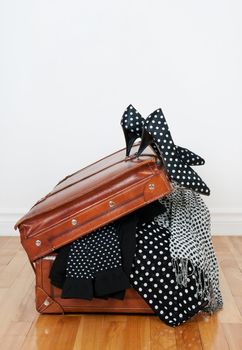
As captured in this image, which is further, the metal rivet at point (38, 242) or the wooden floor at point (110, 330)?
the metal rivet at point (38, 242)

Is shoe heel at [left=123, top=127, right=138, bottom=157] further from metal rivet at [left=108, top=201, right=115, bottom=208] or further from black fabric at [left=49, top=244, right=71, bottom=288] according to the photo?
black fabric at [left=49, top=244, right=71, bottom=288]

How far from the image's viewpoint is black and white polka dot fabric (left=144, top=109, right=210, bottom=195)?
1595mm

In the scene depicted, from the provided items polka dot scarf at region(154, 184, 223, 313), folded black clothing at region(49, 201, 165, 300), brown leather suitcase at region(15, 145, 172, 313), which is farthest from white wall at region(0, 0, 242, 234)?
folded black clothing at region(49, 201, 165, 300)

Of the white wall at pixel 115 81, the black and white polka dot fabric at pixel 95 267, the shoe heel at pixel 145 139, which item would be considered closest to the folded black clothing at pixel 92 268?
the black and white polka dot fabric at pixel 95 267

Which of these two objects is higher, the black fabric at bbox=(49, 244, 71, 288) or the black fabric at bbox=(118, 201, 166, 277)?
the black fabric at bbox=(118, 201, 166, 277)

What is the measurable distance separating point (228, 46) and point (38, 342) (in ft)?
5.73

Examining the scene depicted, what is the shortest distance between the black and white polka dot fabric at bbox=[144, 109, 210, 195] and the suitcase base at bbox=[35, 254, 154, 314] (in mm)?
432

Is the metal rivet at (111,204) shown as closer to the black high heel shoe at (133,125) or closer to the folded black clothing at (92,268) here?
the folded black clothing at (92,268)

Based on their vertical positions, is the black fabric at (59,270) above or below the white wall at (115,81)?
below

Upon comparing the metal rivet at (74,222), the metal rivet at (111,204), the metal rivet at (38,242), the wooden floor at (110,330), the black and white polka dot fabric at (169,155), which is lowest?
the wooden floor at (110,330)

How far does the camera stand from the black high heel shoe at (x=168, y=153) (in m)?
1.59

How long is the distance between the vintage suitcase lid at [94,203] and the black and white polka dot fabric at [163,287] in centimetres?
18

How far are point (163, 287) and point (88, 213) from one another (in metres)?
0.36

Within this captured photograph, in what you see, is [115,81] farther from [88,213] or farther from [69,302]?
[69,302]
